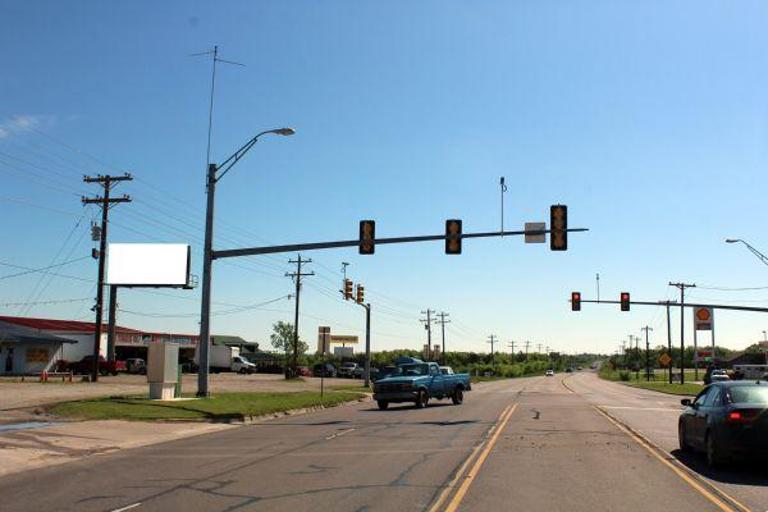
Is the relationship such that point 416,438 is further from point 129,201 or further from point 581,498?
point 129,201

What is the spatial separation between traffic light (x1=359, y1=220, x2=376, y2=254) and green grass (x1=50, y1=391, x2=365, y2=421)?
6659 mm

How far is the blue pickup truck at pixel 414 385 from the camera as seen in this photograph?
3088 centimetres

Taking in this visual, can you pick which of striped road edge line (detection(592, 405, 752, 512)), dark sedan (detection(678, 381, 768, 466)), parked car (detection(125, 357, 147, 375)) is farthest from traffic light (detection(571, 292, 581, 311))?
parked car (detection(125, 357, 147, 375))

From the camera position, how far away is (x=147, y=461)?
45.9ft

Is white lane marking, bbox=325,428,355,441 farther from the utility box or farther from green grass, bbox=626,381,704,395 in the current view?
green grass, bbox=626,381,704,395

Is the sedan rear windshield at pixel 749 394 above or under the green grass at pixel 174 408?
above

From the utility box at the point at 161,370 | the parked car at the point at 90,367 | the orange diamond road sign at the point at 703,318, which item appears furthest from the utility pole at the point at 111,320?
the orange diamond road sign at the point at 703,318

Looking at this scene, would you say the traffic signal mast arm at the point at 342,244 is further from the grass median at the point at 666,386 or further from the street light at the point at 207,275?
the grass median at the point at 666,386

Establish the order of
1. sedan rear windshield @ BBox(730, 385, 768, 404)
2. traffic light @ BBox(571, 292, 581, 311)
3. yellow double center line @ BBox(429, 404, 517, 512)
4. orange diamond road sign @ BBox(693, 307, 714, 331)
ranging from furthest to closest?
orange diamond road sign @ BBox(693, 307, 714, 331), traffic light @ BBox(571, 292, 581, 311), sedan rear windshield @ BBox(730, 385, 768, 404), yellow double center line @ BBox(429, 404, 517, 512)

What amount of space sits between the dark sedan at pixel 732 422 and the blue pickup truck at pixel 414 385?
17.7m

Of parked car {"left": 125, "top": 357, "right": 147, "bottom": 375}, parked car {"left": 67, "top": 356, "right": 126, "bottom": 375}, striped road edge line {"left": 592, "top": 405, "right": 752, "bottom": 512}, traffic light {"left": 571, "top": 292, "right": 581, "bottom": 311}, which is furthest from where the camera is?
parked car {"left": 125, "top": 357, "right": 147, "bottom": 375}

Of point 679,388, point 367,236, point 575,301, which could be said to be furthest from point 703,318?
point 367,236

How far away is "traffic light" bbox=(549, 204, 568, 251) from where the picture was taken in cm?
2534

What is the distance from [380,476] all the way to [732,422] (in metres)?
5.70
